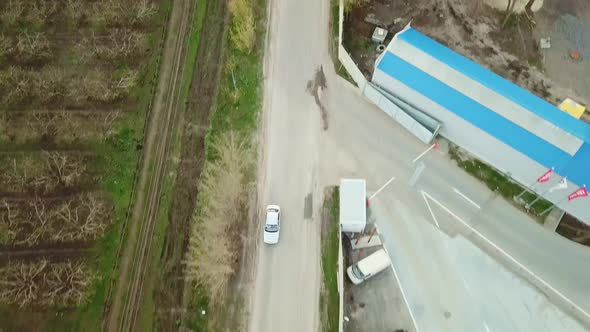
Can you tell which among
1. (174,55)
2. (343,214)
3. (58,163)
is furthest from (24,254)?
(343,214)

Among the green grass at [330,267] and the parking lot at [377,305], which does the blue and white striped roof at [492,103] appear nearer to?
the green grass at [330,267]

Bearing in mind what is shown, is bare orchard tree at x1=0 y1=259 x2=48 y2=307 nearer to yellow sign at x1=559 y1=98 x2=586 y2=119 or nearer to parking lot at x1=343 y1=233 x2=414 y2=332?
parking lot at x1=343 y1=233 x2=414 y2=332

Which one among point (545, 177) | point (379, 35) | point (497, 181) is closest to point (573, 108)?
point (545, 177)

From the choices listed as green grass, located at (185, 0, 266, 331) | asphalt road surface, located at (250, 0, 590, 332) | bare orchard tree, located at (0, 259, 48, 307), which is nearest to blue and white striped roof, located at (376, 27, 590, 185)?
asphalt road surface, located at (250, 0, 590, 332)

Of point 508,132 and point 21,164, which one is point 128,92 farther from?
point 508,132

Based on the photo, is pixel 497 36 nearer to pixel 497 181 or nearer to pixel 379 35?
pixel 379 35
